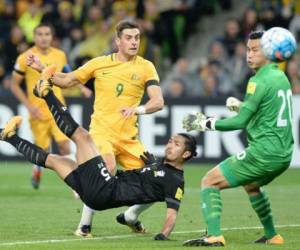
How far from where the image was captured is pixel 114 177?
1233 centimetres

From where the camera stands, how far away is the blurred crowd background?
25.1 m

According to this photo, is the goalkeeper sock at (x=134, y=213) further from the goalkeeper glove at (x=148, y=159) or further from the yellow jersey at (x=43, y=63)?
the yellow jersey at (x=43, y=63)

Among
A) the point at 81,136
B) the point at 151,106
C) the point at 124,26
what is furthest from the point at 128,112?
the point at 124,26

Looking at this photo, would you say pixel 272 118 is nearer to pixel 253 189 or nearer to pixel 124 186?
pixel 253 189

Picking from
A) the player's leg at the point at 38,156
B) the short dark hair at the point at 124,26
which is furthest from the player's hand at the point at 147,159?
the short dark hair at the point at 124,26

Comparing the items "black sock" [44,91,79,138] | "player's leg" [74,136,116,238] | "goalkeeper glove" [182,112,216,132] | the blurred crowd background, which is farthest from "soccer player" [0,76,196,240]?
the blurred crowd background

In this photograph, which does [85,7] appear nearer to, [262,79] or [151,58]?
[151,58]

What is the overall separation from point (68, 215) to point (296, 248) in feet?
14.7

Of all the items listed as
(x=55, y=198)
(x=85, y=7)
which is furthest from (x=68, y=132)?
(x=85, y=7)

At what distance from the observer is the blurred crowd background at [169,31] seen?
25062 mm

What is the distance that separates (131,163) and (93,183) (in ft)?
4.36

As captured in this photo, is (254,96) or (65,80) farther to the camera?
(65,80)

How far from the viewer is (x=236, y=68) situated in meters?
25.2

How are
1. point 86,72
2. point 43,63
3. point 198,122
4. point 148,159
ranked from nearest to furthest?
point 198,122, point 148,159, point 86,72, point 43,63
